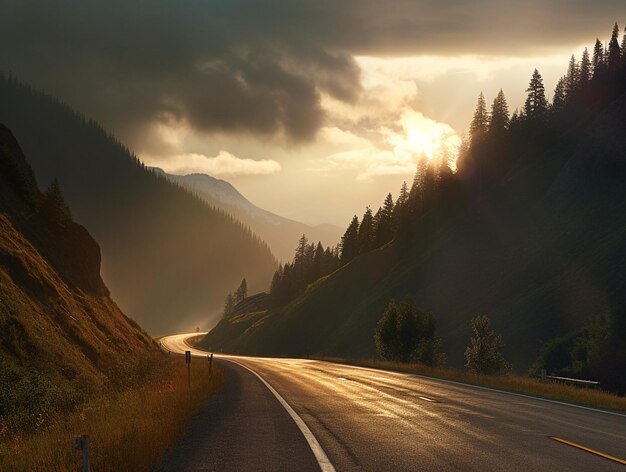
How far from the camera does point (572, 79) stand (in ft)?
367

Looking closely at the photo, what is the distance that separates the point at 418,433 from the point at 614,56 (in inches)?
4220

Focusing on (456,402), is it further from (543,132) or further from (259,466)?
(543,132)

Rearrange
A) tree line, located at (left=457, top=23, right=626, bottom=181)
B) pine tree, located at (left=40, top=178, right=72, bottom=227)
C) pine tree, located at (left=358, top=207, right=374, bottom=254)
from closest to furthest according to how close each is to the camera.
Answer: pine tree, located at (left=40, top=178, right=72, bottom=227)
tree line, located at (left=457, top=23, right=626, bottom=181)
pine tree, located at (left=358, top=207, right=374, bottom=254)

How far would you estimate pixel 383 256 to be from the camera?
102 metres

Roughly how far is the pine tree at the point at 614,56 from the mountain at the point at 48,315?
89715 mm

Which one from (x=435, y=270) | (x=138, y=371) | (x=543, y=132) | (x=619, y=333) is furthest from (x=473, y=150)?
(x=138, y=371)

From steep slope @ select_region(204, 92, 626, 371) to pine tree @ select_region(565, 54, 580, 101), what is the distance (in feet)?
43.7

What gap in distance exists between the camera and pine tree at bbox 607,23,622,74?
98.4 metres

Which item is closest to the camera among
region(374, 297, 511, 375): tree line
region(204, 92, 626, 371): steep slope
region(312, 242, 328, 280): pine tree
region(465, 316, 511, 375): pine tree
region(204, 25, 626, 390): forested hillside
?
region(465, 316, 511, 375): pine tree

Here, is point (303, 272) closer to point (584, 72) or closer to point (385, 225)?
point (385, 225)

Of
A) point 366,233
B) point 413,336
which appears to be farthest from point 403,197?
point 413,336

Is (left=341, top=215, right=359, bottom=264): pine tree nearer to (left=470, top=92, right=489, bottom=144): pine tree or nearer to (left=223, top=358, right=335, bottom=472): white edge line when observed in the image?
(left=470, top=92, right=489, bottom=144): pine tree

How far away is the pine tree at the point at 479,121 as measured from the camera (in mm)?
115938

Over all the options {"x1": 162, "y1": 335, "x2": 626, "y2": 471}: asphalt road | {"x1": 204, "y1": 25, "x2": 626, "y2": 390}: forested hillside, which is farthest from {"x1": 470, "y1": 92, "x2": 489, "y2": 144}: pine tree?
{"x1": 162, "y1": 335, "x2": 626, "y2": 471}: asphalt road
